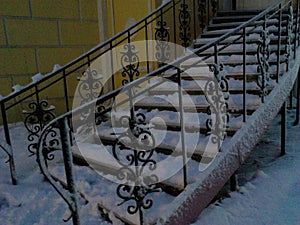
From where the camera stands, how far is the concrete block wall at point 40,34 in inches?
129

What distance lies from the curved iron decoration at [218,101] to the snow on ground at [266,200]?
53 cm

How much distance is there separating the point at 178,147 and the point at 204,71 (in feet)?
4.42

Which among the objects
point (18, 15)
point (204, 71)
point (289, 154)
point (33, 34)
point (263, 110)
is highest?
point (18, 15)

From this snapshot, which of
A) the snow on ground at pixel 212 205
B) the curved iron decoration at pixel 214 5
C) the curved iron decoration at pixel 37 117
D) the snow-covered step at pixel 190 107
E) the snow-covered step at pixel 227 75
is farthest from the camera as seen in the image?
the curved iron decoration at pixel 214 5

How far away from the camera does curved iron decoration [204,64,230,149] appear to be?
1978mm

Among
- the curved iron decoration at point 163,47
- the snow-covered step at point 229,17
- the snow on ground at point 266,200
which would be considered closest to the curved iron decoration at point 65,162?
the snow on ground at point 266,200

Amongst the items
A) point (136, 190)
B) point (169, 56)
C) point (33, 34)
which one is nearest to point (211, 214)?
point (136, 190)

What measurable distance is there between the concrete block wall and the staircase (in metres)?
1.02

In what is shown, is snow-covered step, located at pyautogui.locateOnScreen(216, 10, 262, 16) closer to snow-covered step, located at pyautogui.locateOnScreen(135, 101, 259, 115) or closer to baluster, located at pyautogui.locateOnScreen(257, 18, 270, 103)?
→ baluster, located at pyautogui.locateOnScreen(257, 18, 270, 103)

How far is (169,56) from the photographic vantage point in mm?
4023

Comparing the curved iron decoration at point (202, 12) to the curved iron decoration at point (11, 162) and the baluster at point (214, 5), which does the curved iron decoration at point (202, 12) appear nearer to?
the baluster at point (214, 5)

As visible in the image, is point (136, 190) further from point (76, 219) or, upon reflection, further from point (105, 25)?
point (105, 25)

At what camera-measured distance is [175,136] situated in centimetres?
237

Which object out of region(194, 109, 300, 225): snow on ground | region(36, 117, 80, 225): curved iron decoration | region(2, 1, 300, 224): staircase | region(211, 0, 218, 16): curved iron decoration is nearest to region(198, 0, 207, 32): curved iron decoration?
region(211, 0, 218, 16): curved iron decoration
